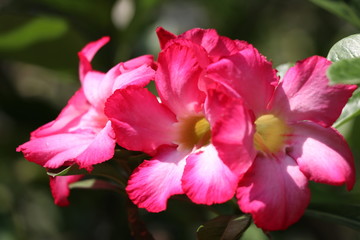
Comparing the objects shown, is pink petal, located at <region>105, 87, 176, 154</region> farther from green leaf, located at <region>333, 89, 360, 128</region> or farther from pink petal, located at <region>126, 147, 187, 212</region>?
green leaf, located at <region>333, 89, 360, 128</region>

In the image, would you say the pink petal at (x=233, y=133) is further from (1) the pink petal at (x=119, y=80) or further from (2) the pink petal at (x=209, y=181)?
(1) the pink petal at (x=119, y=80)

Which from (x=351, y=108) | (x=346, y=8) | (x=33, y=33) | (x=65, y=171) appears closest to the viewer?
(x=65, y=171)

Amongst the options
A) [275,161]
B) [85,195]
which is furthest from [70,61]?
[275,161]

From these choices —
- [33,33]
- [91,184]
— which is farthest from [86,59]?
[33,33]

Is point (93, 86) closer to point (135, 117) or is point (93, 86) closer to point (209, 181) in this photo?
point (135, 117)

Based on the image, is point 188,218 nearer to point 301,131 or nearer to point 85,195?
point 85,195

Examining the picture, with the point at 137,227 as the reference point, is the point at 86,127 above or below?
above
